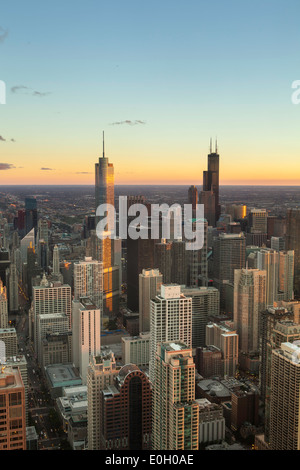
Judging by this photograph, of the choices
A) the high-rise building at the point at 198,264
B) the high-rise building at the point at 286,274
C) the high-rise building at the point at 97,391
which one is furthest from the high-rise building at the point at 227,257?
the high-rise building at the point at 97,391

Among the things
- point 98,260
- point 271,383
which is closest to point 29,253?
point 98,260

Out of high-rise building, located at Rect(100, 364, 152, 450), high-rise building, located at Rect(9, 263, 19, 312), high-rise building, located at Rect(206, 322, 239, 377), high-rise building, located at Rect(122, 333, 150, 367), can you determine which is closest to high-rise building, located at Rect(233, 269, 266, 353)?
high-rise building, located at Rect(206, 322, 239, 377)

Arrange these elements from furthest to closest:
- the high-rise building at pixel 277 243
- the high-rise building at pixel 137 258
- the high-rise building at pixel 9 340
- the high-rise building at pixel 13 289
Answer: the high-rise building at pixel 277 243
the high-rise building at pixel 137 258
the high-rise building at pixel 13 289
the high-rise building at pixel 9 340

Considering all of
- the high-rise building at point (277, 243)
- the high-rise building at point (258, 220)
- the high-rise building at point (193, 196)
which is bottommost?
the high-rise building at point (277, 243)

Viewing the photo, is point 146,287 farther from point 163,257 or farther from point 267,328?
point 267,328

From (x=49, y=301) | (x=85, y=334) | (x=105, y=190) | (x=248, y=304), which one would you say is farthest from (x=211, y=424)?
(x=105, y=190)

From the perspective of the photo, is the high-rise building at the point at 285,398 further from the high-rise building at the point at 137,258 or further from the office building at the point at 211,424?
the high-rise building at the point at 137,258
